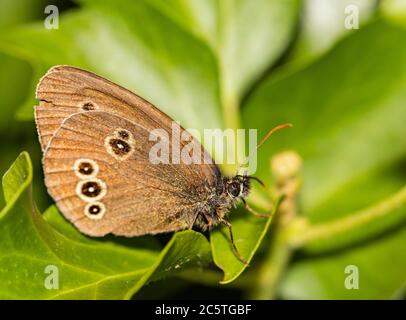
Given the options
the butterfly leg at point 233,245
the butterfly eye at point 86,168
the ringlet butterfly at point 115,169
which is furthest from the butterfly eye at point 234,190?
the butterfly eye at point 86,168

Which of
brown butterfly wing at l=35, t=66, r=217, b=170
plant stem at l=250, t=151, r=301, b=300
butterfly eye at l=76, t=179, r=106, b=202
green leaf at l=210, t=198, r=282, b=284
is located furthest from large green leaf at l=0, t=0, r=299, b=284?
green leaf at l=210, t=198, r=282, b=284

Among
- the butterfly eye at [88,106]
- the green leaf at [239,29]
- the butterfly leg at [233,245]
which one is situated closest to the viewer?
the butterfly leg at [233,245]

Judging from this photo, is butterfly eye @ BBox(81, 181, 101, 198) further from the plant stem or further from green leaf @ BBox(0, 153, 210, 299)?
the plant stem

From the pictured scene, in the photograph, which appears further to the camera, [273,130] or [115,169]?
[273,130]

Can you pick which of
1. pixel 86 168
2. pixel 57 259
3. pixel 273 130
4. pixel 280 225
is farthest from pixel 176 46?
pixel 57 259

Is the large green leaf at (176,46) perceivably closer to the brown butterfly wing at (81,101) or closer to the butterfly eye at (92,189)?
the brown butterfly wing at (81,101)

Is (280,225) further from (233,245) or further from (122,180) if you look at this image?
(122,180)

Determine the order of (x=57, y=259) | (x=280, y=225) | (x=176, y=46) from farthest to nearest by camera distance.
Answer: (x=176, y=46) < (x=280, y=225) < (x=57, y=259)
